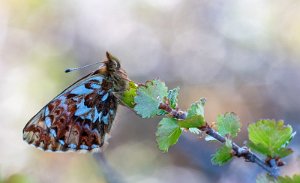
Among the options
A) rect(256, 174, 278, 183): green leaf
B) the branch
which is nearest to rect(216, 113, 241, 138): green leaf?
the branch

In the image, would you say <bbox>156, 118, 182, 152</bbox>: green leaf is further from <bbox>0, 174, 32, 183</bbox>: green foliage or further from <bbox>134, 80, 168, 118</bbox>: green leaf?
<bbox>0, 174, 32, 183</bbox>: green foliage

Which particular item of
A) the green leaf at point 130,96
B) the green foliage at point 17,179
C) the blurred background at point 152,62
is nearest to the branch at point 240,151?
the green leaf at point 130,96

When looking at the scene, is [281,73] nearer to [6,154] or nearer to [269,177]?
[6,154]

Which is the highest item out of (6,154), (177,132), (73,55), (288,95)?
(177,132)

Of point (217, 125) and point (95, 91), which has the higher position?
point (217, 125)

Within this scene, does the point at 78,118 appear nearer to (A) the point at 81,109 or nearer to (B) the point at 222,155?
(A) the point at 81,109

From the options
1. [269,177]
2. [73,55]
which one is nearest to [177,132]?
[269,177]
